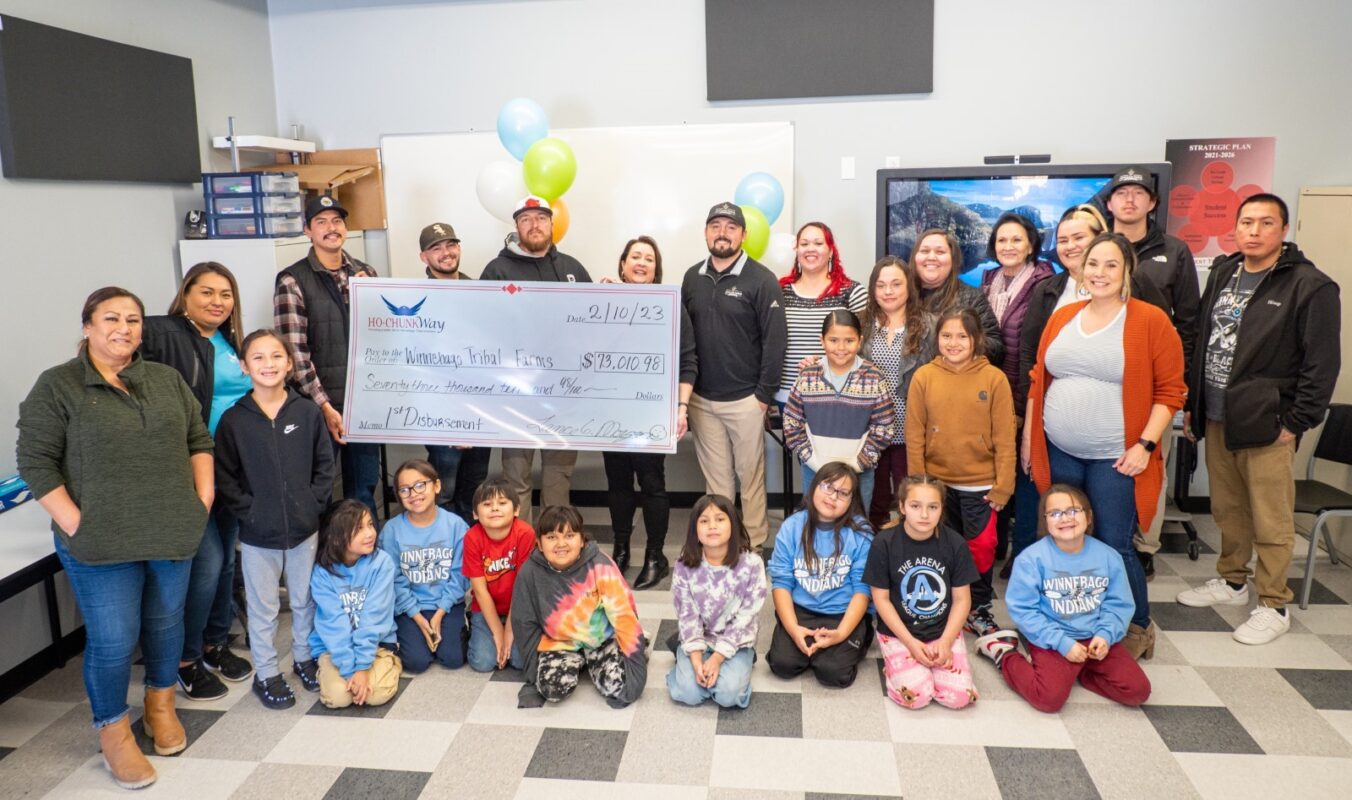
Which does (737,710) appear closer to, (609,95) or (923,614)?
(923,614)

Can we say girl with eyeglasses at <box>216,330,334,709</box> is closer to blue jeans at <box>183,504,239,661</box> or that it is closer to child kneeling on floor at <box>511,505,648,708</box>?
blue jeans at <box>183,504,239,661</box>

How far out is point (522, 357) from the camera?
3.77 m

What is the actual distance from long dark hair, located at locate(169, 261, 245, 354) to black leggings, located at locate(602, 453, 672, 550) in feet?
4.81

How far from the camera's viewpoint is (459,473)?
423 cm

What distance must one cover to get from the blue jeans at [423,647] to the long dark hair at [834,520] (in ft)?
3.99

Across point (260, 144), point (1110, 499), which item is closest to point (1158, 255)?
point (1110, 499)

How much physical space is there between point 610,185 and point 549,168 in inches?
23.3

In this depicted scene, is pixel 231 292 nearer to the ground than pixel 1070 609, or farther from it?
farther from it

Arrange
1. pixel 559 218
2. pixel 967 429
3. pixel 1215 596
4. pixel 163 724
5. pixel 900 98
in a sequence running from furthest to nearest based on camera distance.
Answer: pixel 900 98 < pixel 559 218 < pixel 1215 596 < pixel 967 429 < pixel 163 724

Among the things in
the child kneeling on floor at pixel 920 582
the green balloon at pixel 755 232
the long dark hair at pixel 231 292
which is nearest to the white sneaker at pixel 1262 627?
the child kneeling on floor at pixel 920 582

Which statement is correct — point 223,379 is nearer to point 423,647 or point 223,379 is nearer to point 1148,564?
point 423,647

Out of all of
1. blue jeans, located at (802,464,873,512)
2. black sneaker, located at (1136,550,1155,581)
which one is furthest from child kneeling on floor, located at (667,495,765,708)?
black sneaker, located at (1136,550,1155,581)

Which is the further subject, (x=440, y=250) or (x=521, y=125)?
(x=521, y=125)

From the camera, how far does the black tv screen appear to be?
3.40m
